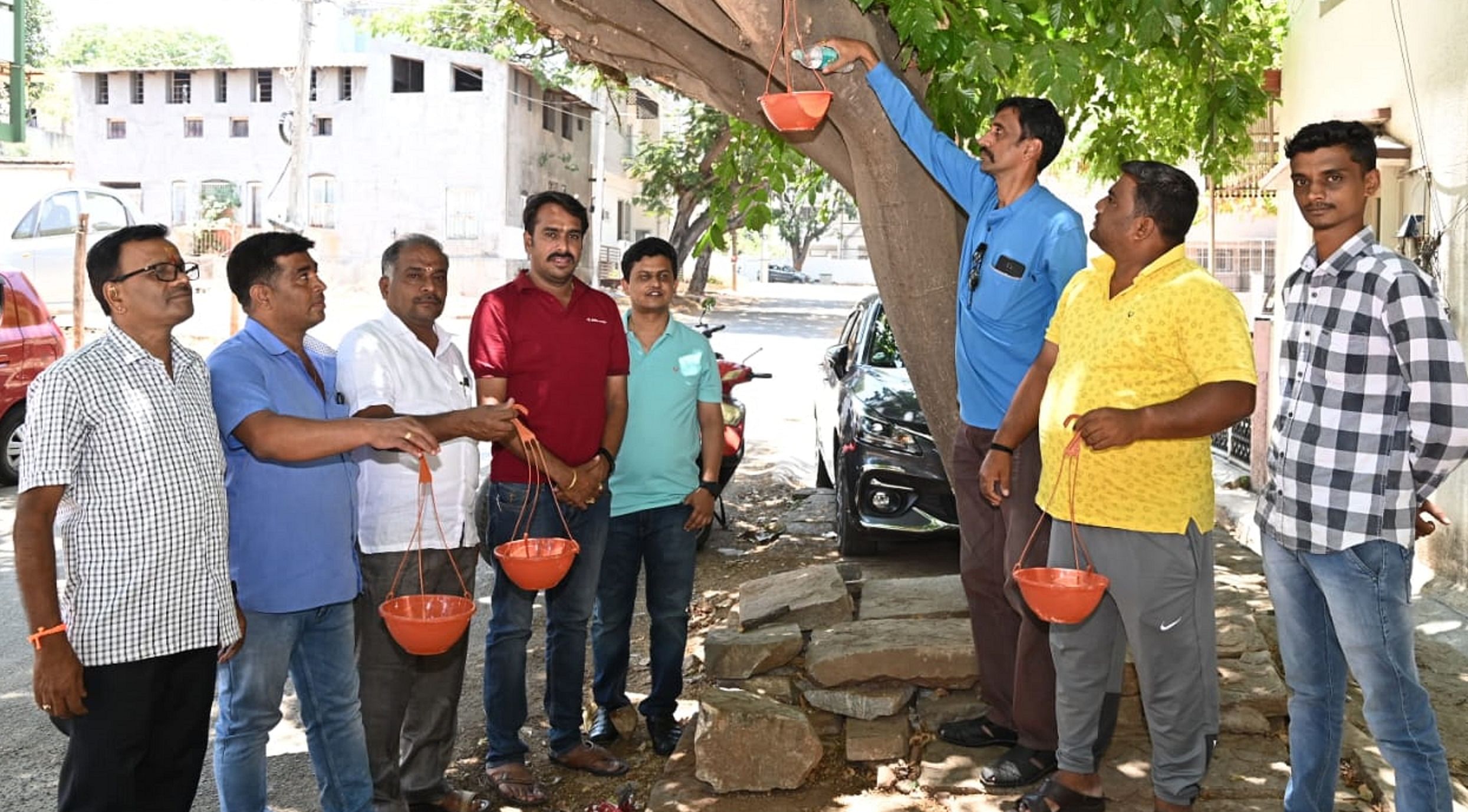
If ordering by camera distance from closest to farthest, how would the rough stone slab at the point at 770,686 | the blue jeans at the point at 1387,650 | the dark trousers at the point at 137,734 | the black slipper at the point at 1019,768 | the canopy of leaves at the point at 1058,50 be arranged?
the dark trousers at the point at 137,734, the blue jeans at the point at 1387,650, the black slipper at the point at 1019,768, the canopy of leaves at the point at 1058,50, the rough stone slab at the point at 770,686

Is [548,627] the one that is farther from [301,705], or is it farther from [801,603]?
[801,603]

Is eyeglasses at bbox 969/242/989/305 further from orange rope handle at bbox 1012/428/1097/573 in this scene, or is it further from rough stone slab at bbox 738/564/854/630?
rough stone slab at bbox 738/564/854/630

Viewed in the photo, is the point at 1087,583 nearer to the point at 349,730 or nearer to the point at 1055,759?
the point at 1055,759

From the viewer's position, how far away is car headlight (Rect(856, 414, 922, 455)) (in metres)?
7.84

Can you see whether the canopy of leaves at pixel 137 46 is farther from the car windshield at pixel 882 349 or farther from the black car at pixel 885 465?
the black car at pixel 885 465

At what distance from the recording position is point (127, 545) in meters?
3.21

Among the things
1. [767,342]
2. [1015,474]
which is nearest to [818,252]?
[767,342]

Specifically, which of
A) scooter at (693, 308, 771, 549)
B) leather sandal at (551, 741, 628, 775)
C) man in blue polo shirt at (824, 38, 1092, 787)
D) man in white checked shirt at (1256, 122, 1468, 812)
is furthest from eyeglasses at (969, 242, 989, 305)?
scooter at (693, 308, 771, 549)

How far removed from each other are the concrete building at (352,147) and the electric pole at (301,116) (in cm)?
935

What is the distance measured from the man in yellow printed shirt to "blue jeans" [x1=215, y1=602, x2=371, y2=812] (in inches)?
85.9

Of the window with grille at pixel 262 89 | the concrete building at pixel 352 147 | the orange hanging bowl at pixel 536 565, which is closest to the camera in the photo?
the orange hanging bowl at pixel 536 565

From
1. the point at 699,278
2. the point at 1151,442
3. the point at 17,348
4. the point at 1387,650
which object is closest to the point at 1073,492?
the point at 1151,442

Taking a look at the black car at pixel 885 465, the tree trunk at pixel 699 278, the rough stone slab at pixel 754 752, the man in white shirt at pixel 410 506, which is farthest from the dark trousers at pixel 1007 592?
the tree trunk at pixel 699 278

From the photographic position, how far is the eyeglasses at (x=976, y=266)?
13.8 ft
